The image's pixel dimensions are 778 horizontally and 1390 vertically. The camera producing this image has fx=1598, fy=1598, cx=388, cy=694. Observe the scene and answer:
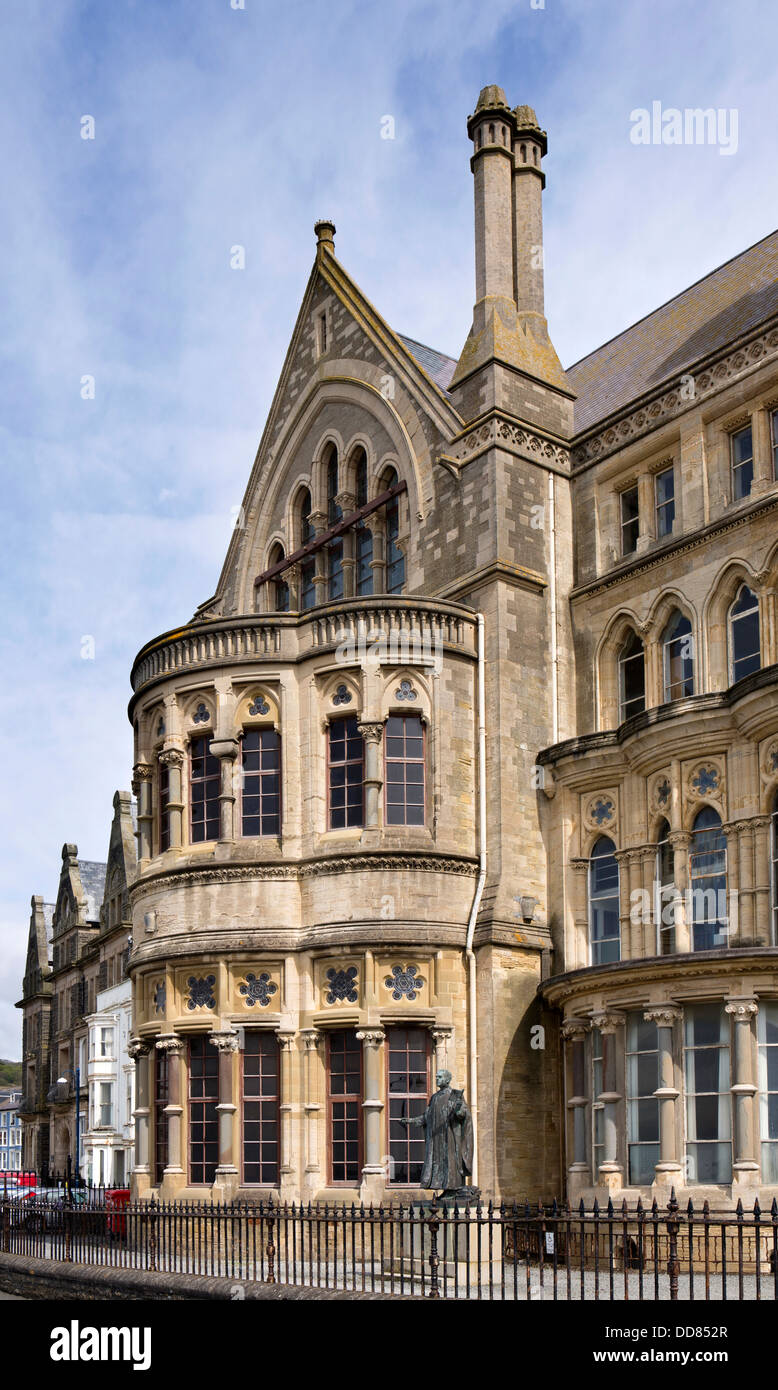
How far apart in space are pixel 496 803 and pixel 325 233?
15.1 m

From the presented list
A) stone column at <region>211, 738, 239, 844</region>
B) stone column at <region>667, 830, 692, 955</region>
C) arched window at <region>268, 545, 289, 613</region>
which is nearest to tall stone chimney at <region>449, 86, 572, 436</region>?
arched window at <region>268, 545, 289, 613</region>

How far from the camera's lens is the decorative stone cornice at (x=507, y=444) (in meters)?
29.2

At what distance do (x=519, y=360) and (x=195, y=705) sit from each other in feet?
29.4

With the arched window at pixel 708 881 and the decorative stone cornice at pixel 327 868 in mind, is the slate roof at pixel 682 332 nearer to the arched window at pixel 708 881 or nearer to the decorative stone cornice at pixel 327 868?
the arched window at pixel 708 881

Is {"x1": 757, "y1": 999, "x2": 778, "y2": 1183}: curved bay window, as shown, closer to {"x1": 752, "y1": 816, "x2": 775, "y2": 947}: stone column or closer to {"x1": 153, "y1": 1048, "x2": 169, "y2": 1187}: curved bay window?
{"x1": 752, "y1": 816, "x2": 775, "y2": 947}: stone column

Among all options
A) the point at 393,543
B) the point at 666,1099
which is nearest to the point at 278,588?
the point at 393,543

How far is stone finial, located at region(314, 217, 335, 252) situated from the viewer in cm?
3553

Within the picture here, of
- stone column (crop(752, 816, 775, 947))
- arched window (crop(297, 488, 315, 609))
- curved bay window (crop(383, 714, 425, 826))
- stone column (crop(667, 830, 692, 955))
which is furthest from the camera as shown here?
arched window (crop(297, 488, 315, 609))

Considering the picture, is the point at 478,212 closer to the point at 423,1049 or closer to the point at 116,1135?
A: the point at 423,1049

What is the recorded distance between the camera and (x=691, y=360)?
28.5m

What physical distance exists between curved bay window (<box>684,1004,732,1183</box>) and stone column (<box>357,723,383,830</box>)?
6.37 m

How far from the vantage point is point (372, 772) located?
26.9 metres

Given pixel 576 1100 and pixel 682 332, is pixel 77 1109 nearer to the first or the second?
pixel 576 1100
